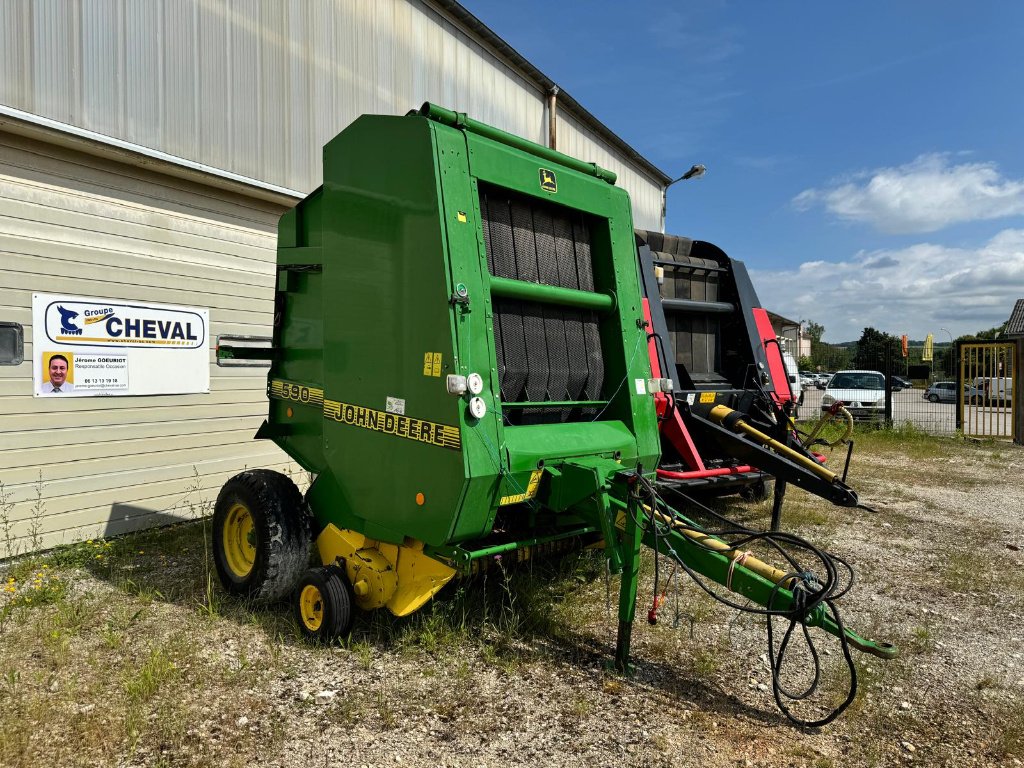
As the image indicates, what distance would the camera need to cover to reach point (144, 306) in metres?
6.27

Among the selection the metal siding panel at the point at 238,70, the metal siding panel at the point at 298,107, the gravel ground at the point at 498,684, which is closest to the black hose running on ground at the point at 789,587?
the gravel ground at the point at 498,684

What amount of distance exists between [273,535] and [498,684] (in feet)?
5.37

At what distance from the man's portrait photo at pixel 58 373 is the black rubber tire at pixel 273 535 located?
8.08ft

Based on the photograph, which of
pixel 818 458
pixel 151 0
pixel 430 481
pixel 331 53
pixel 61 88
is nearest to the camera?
pixel 430 481

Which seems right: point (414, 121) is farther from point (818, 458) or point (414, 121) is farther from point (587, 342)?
point (818, 458)

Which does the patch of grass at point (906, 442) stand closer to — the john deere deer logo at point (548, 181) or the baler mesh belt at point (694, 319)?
the baler mesh belt at point (694, 319)

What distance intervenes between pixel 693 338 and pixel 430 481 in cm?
452

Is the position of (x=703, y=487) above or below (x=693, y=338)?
below

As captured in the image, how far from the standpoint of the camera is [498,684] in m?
3.34

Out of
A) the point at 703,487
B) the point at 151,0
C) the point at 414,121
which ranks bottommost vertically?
the point at 703,487

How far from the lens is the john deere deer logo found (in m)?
3.86

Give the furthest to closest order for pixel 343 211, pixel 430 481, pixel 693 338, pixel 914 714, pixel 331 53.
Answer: pixel 331 53 → pixel 693 338 → pixel 343 211 → pixel 430 481 → pixel 914 714

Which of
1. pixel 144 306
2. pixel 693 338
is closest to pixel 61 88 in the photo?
pixel 144 306

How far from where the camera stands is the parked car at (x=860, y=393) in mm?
14789
